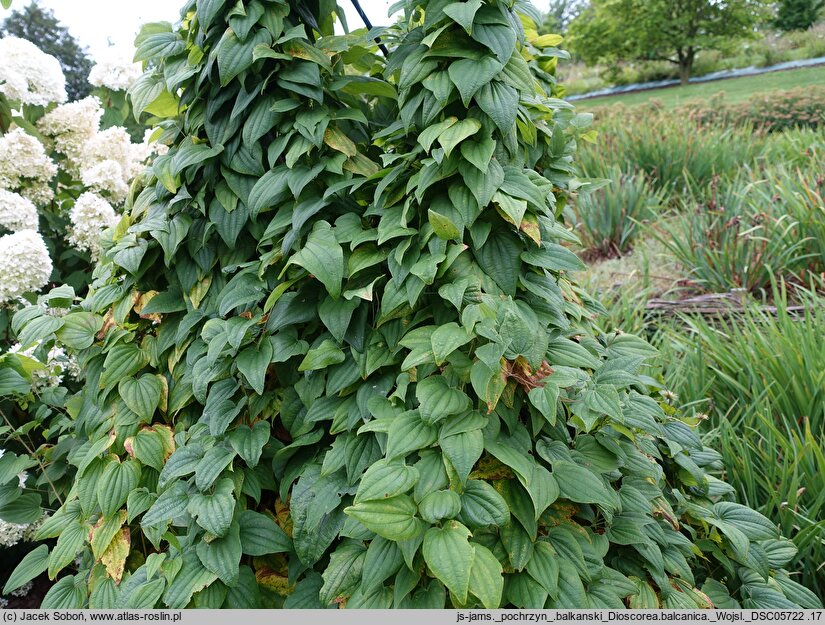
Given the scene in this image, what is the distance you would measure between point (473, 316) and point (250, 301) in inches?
26.3

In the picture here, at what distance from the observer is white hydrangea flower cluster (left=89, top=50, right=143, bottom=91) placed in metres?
3.22

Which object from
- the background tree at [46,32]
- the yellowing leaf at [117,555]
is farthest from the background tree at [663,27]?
the yellowing leaf at [117,555]

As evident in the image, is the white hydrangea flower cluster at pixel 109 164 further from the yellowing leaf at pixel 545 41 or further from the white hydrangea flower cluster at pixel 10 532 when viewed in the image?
the yellowing leaf at pixel 545 41

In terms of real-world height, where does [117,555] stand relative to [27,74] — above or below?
below

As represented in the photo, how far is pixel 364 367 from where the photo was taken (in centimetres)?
158

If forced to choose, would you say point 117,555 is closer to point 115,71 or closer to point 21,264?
point 21,264

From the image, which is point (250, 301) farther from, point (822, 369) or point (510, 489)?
point (822, 369)

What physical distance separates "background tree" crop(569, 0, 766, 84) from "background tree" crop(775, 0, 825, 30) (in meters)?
0.97

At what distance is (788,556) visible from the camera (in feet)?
6.24

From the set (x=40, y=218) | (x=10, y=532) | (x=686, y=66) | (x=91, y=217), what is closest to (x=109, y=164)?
(x=91, y=217)

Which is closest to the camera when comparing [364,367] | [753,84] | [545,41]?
[364,367]

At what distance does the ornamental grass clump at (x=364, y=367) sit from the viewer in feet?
4.50

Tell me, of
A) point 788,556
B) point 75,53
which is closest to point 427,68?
point 788,556

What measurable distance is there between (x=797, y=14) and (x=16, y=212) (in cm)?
2965
